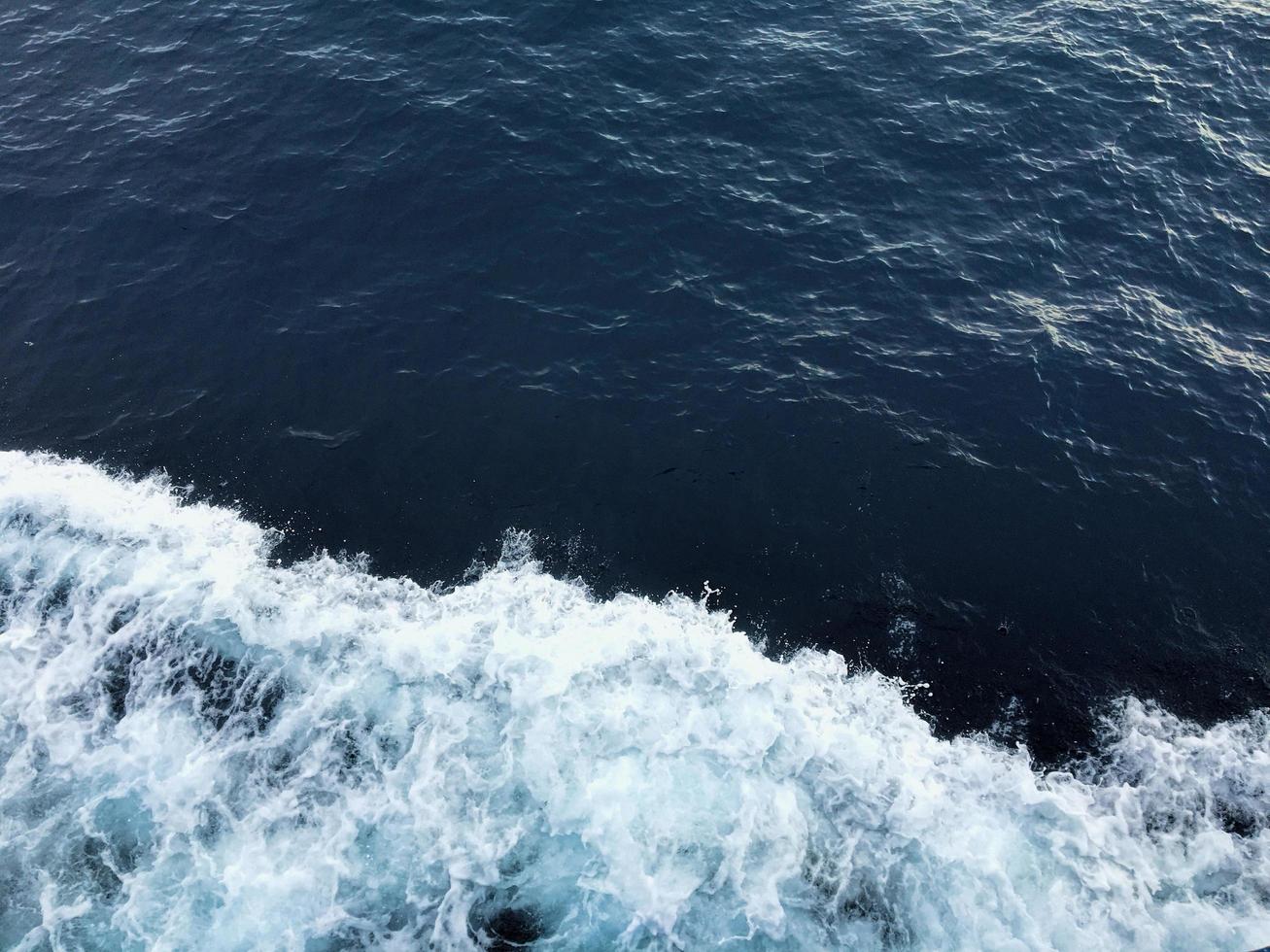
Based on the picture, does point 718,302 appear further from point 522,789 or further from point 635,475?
point 522,789

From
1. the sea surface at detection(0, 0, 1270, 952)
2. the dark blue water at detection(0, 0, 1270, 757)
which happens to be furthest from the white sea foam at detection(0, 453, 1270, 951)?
the dark blue water at detection(0, 0, 1270, 757)

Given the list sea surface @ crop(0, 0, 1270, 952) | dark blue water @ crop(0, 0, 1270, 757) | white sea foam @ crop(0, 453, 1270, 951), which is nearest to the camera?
white sea foam @ crop(0, 453, 1270, 951)

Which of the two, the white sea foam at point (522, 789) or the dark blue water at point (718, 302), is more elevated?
the dark blue water at point (718, 302)

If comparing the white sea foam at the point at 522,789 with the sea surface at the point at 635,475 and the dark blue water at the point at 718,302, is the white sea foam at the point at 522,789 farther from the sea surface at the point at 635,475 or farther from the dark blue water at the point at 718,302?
the dark blue water at the point at 718,302

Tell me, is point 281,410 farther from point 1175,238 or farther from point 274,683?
point 1175,238

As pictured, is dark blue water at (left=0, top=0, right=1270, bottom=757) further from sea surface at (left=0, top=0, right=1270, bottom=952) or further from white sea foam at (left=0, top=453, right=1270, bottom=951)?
white sea foam at (left=0, top=453, right=1270, bottom=951)

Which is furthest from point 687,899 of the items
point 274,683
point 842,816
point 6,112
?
point 6,112

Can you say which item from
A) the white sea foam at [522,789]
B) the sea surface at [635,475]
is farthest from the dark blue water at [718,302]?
the white sea foam at [522,789]

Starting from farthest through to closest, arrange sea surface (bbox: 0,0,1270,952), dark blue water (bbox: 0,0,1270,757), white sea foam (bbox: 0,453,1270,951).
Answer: dark blue water (bbox: 0,0,1270,757)
sea surface (bbox: 0,0,1270,952)
white sea foam (bbox: 0,453,1270,951)
